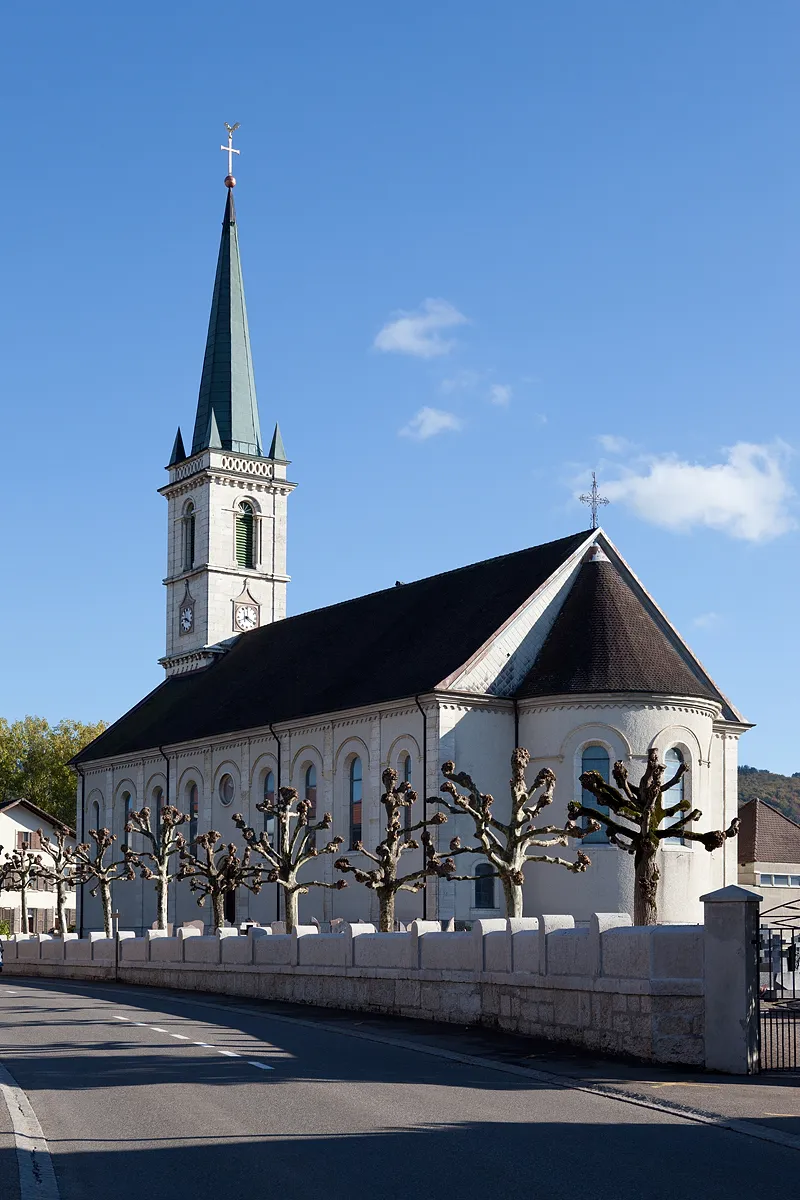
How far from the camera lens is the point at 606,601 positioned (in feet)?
158

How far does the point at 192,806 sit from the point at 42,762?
48.4 m

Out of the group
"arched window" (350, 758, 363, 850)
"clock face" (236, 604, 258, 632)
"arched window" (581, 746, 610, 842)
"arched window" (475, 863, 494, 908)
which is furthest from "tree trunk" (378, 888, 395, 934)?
"clock face" (236, 604, 258, 632)

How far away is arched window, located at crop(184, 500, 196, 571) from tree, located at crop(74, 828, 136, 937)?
45.1 feet

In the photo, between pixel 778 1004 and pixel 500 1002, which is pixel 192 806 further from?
pixel 500 1002

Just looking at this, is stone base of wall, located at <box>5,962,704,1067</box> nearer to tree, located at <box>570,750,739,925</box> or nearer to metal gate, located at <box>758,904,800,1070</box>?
metal gate, located at <box>758,904,800,1070</box>

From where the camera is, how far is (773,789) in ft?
468

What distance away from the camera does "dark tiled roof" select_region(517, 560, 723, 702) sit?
45.5m

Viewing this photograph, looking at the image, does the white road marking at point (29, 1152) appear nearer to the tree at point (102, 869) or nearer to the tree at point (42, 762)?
the tree at point (102, 869)

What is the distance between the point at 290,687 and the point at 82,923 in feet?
67.5

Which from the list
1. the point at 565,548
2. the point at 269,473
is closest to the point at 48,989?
the point at 565,548

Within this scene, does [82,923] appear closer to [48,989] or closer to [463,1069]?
[48,989]

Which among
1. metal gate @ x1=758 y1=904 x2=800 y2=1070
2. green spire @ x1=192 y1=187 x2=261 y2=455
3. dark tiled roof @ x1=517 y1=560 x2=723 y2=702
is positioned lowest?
metal gate @ x1=758 y1=904 x2=800 y2=1070

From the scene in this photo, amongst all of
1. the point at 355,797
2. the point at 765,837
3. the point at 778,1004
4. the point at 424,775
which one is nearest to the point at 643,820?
the point at 778,1004

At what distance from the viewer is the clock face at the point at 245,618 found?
70062 millimetres
